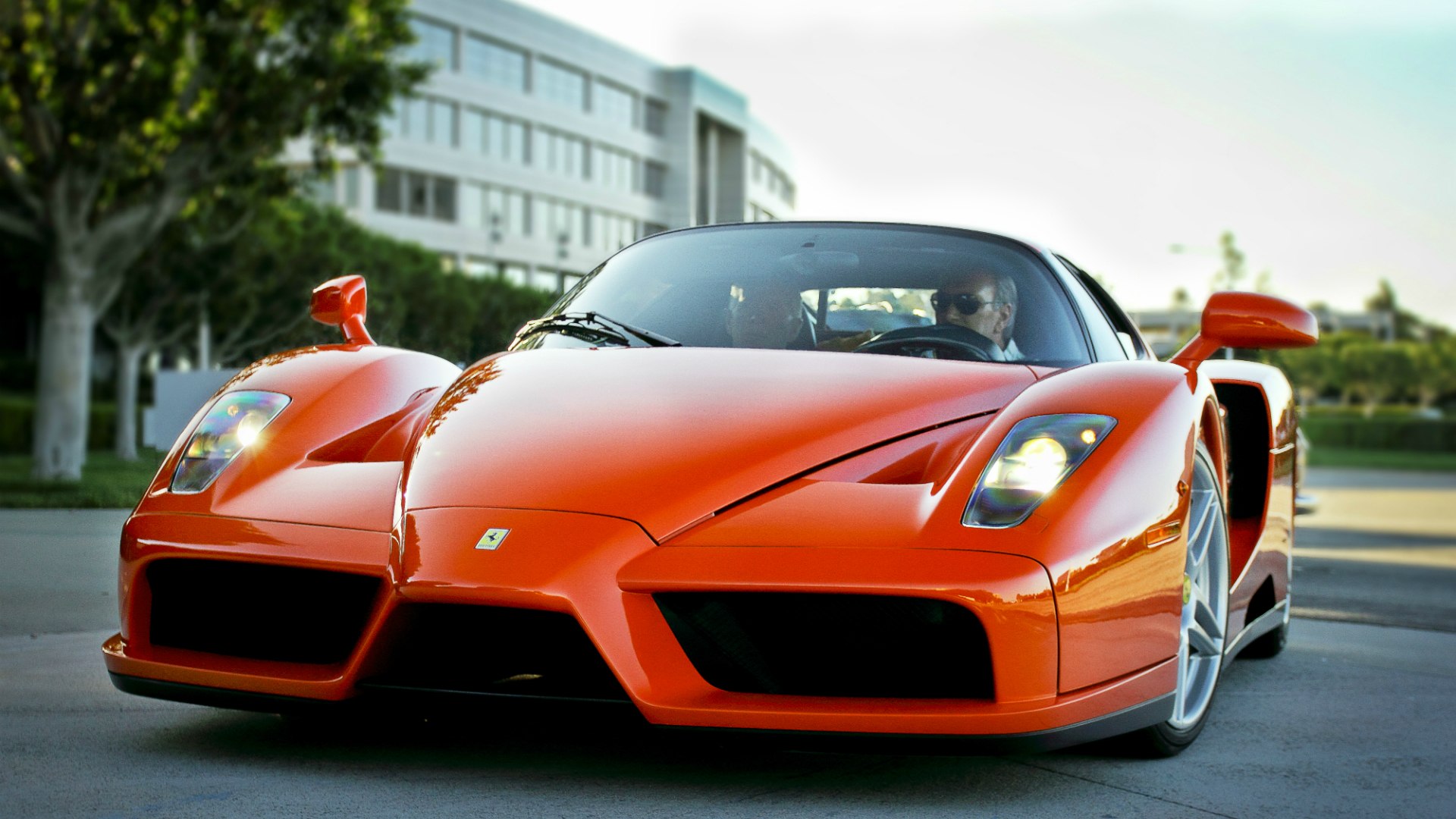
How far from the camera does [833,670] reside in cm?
306

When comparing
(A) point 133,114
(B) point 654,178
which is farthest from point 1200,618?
(B) point 654,178

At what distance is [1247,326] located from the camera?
Answer: 12.9ft

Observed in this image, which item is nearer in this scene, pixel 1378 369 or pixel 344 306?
pixel 344 306

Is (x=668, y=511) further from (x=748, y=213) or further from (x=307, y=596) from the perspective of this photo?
(x=748, y=213)

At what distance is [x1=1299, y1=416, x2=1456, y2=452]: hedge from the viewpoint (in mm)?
73062

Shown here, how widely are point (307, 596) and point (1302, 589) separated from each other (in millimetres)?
6800

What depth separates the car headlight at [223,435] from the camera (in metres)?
3.70

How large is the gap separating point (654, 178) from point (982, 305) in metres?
84.5

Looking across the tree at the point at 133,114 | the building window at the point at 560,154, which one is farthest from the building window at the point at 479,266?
the tree at the point at 133,114

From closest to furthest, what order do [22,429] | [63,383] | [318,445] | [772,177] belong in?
[318,445]
[63,383]
[22,429]
[772,177]

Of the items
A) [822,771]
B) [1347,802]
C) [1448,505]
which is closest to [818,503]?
[822,771]

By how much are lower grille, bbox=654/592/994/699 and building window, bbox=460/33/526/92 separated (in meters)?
71.4

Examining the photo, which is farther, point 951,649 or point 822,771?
point 822,771

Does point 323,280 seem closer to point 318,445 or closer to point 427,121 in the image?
point 427,121
